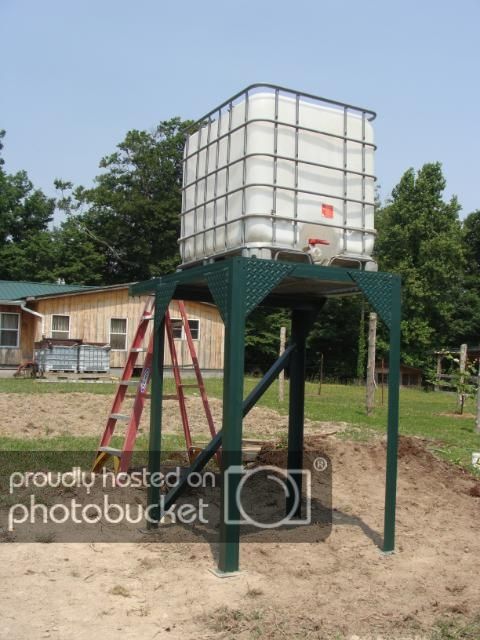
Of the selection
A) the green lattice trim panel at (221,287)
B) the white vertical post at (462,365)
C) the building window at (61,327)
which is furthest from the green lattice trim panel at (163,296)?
the building window at (61,327)

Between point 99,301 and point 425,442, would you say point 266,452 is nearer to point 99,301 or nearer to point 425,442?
point 425,442

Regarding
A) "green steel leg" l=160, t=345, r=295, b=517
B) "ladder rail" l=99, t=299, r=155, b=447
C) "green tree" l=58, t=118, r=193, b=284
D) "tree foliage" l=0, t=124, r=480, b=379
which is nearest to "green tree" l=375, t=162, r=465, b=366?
"tree foliage" l=0, t=124, r=480, b=379

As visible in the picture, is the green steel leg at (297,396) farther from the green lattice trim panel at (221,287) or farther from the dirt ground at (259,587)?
the green lattice trim panel at (221,287)

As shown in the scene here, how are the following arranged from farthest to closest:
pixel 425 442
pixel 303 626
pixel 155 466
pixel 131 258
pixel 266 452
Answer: pixel 131 258
pixel 425 442
pixel 266 452
pixel 155 466
pixel 303 626

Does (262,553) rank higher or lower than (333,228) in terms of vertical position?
lower

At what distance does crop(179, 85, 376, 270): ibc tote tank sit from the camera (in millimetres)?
5605

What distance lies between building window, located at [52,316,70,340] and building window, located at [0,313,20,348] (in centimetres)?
161

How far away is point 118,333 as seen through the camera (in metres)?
28.1

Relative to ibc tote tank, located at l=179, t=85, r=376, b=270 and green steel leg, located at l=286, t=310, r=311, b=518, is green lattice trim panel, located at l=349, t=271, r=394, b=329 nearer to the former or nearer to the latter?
ibc tote tank, located at l=179, t=85, r=376, b=270

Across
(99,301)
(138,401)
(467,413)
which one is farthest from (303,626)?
(99,301)

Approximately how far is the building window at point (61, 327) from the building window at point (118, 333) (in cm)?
179

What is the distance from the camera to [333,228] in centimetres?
595

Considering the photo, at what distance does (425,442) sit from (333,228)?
718 cm

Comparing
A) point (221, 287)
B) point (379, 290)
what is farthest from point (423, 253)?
point (221, 287)
